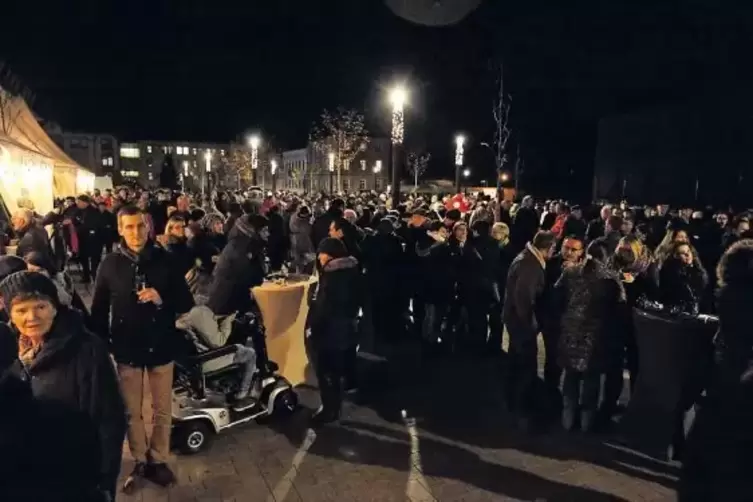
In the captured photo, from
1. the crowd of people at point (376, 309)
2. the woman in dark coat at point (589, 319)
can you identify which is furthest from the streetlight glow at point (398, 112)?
the woman in dark coat at point (589, 319)

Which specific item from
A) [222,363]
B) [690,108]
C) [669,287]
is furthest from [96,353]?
[690,108]

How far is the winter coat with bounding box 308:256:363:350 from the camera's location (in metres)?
6.01

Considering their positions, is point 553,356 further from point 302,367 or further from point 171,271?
point 171,271

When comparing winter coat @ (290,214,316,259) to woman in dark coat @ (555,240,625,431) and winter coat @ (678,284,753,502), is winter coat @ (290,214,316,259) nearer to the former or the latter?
woman in dark coat @ (555,240,625,431)

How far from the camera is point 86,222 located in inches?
528

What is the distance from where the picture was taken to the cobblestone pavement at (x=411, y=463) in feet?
15.7

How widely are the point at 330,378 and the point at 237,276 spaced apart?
156 cm

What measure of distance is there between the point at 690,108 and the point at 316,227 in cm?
3351

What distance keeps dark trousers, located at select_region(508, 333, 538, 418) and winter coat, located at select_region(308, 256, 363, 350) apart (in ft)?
5.58

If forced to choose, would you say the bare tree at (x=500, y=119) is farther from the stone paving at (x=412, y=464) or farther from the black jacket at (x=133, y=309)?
the black jacket at (x=133, y=309)

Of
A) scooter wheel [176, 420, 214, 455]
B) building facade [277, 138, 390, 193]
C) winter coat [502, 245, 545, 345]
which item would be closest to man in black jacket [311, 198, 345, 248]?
winter coat [502, 245, 545, 345]

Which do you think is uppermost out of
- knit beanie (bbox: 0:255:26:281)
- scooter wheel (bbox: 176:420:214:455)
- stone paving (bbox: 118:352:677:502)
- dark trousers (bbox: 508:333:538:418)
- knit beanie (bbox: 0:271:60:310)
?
knit beanie (bbox: 0:271:60:310)

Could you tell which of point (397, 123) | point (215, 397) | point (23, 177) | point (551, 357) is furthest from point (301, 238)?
point (23, 177)

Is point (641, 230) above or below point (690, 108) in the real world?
below
